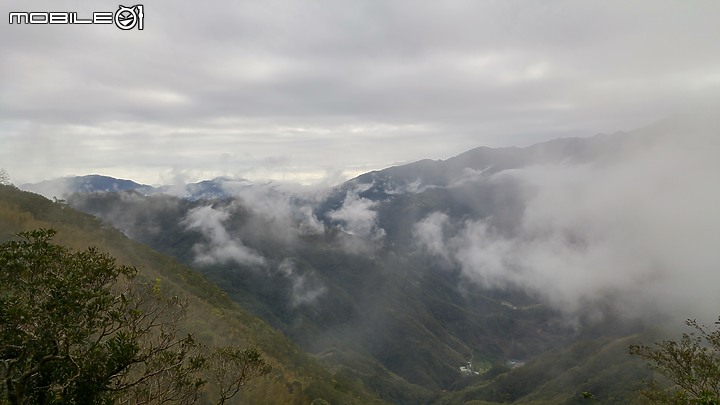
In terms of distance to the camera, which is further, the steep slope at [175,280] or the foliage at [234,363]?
the steep slope at [175,280]

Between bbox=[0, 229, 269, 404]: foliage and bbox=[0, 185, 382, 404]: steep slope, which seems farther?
bbox=[0, 185, 382, 404]: steep slope

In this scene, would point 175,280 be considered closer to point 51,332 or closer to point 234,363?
point 234,363

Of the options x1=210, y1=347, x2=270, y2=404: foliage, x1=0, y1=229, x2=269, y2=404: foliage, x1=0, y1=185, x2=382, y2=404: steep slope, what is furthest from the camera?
x1=0, y1=185, x2=382, y2=404: steep slope

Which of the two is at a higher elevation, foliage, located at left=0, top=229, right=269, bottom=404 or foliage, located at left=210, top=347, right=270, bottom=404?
foliage, located at left=0, top=229, right=269, bottom=404

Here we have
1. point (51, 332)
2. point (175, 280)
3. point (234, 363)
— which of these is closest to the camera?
point (51, 332)

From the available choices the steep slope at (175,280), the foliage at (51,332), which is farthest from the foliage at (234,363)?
the steep slope at (175,280)

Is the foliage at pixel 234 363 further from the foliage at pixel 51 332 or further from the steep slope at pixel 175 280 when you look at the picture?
the steep slope at pixel 175 280

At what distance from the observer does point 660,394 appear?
2148cm

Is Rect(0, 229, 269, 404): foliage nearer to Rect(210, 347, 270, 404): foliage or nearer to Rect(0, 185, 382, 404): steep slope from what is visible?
Rect(210, 347, 270, 404): foliage

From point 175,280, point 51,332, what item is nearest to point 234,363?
point 51,332

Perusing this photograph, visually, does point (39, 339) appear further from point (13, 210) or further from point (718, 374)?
point (13, 210)

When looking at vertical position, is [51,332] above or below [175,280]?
above

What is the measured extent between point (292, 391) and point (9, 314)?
121ft

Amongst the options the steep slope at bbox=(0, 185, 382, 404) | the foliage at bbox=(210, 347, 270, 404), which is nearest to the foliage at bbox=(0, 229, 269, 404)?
the foliage at bbox=(210, 347, 270, 404)
